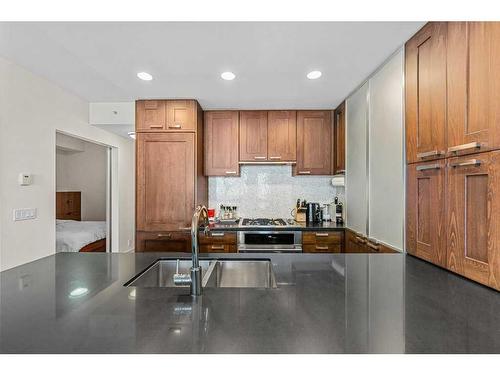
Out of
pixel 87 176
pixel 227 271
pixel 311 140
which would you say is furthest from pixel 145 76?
pixel 87 176

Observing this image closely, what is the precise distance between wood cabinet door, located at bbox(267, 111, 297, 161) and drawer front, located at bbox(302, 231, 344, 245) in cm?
95

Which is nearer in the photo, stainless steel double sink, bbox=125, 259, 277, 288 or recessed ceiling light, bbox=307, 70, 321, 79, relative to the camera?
stainless steel double sink, bbox=125, 259, 277, 288

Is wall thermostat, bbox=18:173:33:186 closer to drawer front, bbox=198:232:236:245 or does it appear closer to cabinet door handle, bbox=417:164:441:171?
drawer front, bbox=198:232:236:245

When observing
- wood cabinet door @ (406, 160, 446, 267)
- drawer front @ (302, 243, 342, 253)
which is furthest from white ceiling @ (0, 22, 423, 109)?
drawer front @ (302, 243, 342, 253)

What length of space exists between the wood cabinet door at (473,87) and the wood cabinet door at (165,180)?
2.41 metres

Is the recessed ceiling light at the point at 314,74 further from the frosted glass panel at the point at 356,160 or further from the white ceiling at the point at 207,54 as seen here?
the frosted glass panel at the point at 356,160

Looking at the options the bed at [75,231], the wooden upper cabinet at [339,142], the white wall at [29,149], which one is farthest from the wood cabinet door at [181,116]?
the bed at [75,231]

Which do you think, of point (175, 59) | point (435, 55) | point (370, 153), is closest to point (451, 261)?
point (435, 55)

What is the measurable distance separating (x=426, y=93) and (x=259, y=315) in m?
1.47

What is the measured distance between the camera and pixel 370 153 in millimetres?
2373

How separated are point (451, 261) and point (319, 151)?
2.30 m

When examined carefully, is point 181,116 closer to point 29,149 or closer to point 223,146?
point 223,146

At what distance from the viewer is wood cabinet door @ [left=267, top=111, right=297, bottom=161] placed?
3.49 m

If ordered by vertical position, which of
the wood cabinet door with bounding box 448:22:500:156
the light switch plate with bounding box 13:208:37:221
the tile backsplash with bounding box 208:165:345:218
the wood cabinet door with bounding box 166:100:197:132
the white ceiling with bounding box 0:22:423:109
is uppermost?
the white ceiling with bounding box 0:22:423:109
